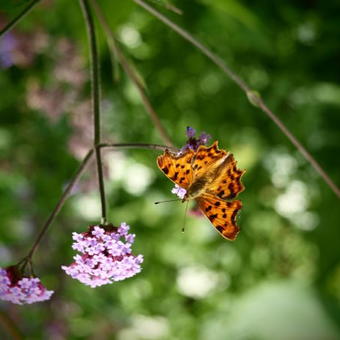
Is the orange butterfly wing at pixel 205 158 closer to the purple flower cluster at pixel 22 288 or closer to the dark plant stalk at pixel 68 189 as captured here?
the dark plant stalk at pixel 68 189

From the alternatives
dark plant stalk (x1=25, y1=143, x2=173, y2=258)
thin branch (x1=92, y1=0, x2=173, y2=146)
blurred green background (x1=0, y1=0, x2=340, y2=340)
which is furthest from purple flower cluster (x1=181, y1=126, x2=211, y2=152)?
blurred green background (x1=0, y1=0, x2=340, y2=340)

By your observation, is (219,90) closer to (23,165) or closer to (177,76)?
(177,76)

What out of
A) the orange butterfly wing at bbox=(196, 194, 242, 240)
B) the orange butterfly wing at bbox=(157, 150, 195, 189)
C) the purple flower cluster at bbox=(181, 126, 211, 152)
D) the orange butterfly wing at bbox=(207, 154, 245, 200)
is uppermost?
the purple flower cluster at bbox=(181, 126, 211, 152)

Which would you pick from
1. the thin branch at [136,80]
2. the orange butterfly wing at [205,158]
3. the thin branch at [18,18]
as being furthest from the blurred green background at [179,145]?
the orange butterfly wing at [205,158]

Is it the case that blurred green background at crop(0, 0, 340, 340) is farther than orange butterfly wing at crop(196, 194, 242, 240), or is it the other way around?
blurred green background at crop(0, 0, 340, 340)

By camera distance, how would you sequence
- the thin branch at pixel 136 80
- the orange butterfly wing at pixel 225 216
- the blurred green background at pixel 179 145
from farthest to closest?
the blurred green background at pixel 179 145 → the thin branch at pixel 136 80 → the orange butterfly wing at pixel 225 216

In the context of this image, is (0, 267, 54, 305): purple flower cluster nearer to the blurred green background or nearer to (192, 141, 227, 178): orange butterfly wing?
(192, 141, 227, 178): orange butterfly wing
